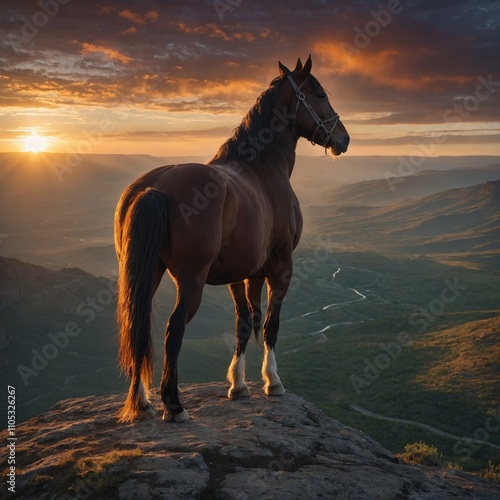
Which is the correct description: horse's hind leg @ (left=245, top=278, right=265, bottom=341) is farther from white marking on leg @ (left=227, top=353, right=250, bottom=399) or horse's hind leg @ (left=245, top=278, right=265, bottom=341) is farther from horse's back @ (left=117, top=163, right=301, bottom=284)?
horse's back @ (left=117, top=163, right=301, bottom=284)

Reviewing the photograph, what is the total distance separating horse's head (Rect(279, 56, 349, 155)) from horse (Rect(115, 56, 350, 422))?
0.07 ft

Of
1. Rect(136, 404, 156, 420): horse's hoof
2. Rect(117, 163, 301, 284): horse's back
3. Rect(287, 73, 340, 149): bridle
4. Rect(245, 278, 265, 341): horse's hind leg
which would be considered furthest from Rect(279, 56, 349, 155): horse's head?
Rect(136, 404, 156, 420): horse's hoof

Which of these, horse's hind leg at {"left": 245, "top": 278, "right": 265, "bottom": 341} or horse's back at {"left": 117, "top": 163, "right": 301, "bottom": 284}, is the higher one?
horse's back at {"left": 117, "top": 163, "right": 301, "bottom": 284}

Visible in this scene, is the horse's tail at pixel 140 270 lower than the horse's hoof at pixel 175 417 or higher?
higher

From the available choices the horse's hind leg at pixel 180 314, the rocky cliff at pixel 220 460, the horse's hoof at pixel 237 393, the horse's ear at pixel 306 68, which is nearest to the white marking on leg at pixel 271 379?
the rocky cliff at pixel 220 460

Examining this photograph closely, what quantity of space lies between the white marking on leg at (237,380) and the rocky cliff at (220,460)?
178 millimetres

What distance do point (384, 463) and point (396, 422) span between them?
56.8 m

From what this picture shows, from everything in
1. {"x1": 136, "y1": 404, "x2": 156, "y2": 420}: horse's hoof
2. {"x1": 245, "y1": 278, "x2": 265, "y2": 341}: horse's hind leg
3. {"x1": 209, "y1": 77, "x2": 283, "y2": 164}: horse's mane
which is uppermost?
{"x1": 209, "y1": 77, "x2": 283, "y2": 164}: horse's mane

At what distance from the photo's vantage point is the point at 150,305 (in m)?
6.80

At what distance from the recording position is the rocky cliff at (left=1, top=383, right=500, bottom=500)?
577 cm

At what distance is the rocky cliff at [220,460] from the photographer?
577 cm

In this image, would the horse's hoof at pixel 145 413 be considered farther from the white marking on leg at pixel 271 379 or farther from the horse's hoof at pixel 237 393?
the white marking on leg at pixel 271 379

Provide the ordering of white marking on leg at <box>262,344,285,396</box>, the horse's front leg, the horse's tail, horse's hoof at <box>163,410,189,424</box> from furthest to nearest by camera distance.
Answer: white marking on leg at <box>262,344,285,396</box>, the horse's front leg, horse's hoof at <box>163,410,189,424</box>, the horse's tail

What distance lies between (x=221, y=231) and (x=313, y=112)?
13.4 ft
